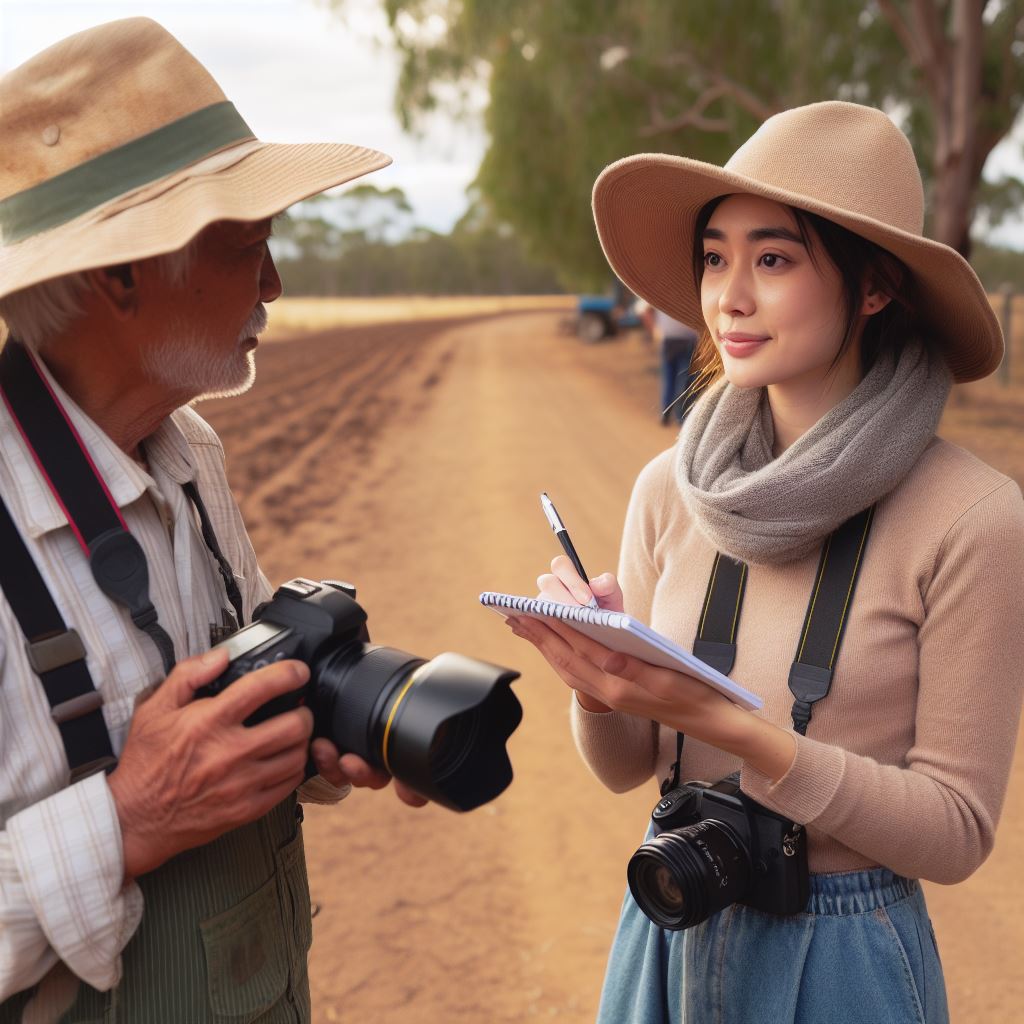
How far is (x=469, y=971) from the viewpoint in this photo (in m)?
3.27

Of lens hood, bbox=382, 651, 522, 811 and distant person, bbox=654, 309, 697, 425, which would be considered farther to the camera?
distant person, bbox=654, 309, 697, 425

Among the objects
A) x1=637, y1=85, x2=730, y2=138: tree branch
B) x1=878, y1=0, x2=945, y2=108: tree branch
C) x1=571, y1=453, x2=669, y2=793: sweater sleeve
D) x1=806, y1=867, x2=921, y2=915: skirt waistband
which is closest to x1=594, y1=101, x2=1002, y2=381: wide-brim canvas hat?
x1=571, y1=453, x2=669, y2=793: sweater sleeve

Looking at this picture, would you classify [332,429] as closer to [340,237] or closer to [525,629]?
[525,629]

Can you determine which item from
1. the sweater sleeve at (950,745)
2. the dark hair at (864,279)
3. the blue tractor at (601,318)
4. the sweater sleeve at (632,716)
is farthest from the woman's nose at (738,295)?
the blue tractor at (601,318)

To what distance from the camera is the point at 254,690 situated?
1.36 meters

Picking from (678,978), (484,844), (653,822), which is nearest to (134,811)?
(653,822)

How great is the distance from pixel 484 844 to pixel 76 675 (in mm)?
2845

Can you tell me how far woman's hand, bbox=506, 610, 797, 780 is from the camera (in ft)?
4.98

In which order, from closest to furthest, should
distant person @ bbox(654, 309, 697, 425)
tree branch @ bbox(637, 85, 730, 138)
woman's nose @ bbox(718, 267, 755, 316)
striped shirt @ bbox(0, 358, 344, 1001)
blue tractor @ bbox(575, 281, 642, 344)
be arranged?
striped shirt @ bbox(0, 358, 344, 1001)
woman's nose @ bbox(718, 267, 755, 316)
distant person @ bbox(654, 309, 697, 425)
tree branch @ bbox(637, 85, 730, 138)
blue tractor @ bbox(575, 281, 642, 344)

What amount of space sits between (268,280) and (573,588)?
76 cm

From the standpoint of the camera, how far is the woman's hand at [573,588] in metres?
1.65

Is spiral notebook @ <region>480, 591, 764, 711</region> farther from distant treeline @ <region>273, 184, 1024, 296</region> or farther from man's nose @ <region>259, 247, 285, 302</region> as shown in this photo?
distant treeline @ <region>273, 184, 1024, 296</region>

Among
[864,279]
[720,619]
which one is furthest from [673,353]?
[720,619]

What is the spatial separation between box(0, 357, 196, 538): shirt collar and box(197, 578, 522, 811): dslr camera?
28 centimetres
